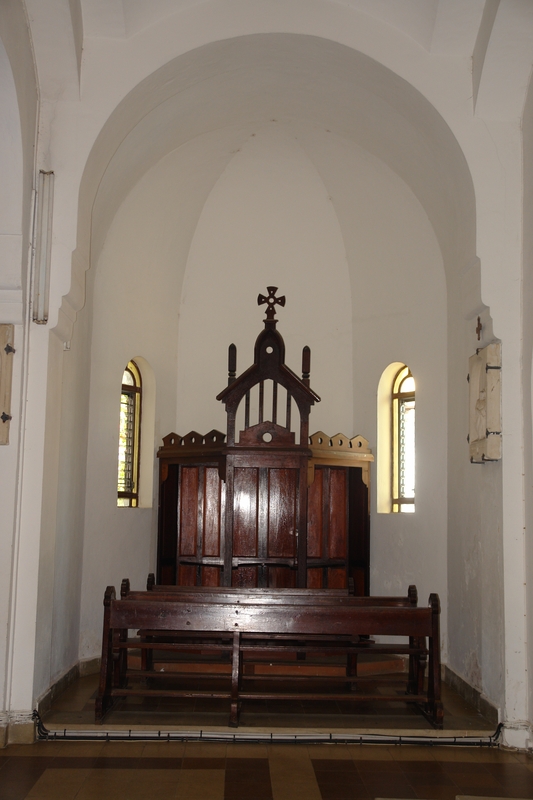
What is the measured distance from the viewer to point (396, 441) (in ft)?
32.0

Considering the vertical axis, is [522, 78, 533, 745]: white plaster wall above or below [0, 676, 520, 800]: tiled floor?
above

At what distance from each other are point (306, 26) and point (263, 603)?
5000 millimetres

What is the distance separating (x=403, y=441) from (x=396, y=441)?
99 millimetres

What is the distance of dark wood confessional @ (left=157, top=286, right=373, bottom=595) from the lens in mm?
8352

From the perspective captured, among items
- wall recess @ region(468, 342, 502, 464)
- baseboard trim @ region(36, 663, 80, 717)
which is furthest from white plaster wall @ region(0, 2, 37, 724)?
wall recess @ region(468, 342, 502, 464)

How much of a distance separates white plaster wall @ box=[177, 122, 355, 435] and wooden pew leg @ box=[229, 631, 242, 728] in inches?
160

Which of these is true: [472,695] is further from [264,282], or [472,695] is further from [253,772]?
[264,282]

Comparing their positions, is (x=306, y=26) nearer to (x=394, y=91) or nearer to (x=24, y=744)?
(x=394, y=91)

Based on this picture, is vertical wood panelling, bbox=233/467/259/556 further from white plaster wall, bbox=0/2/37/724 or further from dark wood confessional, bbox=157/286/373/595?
white plaster wall, bbox=0/2/37/724

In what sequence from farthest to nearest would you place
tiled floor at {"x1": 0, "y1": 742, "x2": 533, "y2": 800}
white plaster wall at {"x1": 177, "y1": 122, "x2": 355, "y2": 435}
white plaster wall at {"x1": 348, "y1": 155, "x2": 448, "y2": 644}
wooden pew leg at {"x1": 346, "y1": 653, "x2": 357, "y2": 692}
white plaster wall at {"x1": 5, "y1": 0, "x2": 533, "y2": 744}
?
1. white plaster wall at {"x1": 177, "y1": 122, "x2": 355, "y2": 435}
2. white plaster wall at {"x1": 348, "y1": 155, "x2": 448, "y2": 644}
3. wooden pew leg at {"x1": 346, "y1": 653, "x2": 357, "y2": 692}
4. white plaster wall at {"x1": 5, "y1": 0, "x2": 533, "y2": 744}
5. tiled floor at {"x1": 0, "y1": 742, "x2": 533, "y2": 800}

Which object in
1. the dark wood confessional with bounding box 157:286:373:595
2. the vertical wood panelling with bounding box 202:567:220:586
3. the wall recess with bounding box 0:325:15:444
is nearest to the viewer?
the wall recess with bounding box 0:325:15:444

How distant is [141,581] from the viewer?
9156 millimetres

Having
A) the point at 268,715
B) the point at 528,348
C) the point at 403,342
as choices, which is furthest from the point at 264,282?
the point at 268,715

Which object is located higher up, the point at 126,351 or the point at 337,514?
the point at 126,351
